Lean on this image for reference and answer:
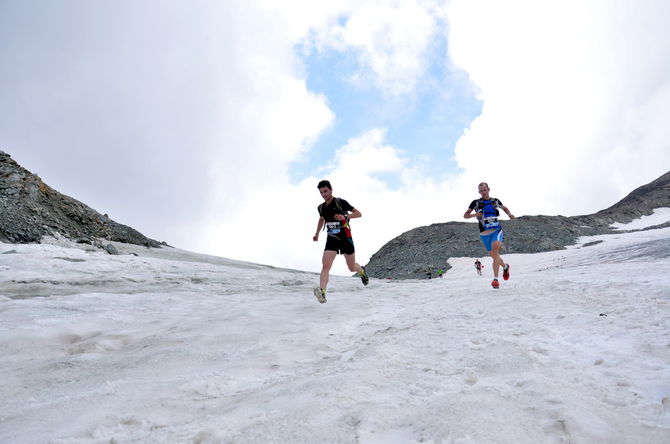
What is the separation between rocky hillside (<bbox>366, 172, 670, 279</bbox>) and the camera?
4156 centimetres

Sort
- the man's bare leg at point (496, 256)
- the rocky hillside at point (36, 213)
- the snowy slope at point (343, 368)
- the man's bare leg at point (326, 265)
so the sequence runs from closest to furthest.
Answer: the snowy slope at point (343, 368) → the man's bare leg at point (326, 265) → the man's bare leg at point (496, 256) → the rocky hillside at point (36, 213)

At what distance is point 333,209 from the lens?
8.18 meters

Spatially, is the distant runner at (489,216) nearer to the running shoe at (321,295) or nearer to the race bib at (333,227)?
the race bib at (333,227)

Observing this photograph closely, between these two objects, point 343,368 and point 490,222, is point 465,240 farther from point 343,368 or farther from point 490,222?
point 343,368

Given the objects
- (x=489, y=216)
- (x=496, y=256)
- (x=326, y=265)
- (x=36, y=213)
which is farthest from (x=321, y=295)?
(x=36, y=213)

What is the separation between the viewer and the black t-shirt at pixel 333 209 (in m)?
8.16

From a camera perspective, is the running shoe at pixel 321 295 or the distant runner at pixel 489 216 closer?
the running shoe at pixel 321 295

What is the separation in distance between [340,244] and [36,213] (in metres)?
14.7

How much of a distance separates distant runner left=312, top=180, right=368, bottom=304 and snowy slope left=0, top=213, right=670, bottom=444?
0.95 meters

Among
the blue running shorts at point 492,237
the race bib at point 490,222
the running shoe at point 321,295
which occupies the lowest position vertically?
the running shoe at point 321,295

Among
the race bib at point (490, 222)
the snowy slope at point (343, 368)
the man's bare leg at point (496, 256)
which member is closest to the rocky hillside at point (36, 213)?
the snowy slope at point (343, 368)

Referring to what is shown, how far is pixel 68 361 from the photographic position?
426 cm

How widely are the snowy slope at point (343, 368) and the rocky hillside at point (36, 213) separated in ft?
28.1

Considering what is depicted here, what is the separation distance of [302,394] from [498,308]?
4.25 meters
